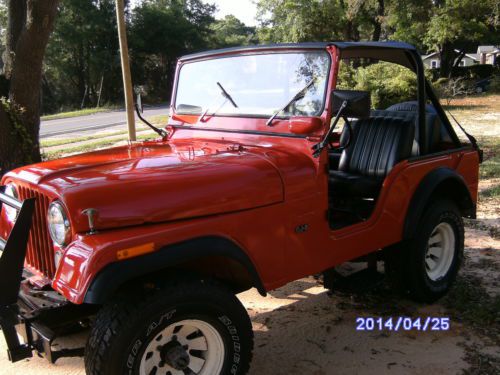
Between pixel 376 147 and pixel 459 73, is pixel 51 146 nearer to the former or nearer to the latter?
pixel 376 147

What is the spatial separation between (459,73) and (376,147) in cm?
3881

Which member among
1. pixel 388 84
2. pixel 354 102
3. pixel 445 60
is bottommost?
pixel 354 102

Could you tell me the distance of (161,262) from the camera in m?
2.24

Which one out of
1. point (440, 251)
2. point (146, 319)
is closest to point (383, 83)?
point (440, 251)

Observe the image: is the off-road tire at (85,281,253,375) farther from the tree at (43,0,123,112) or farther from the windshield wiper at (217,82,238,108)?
the tree at (43,0,123,112)


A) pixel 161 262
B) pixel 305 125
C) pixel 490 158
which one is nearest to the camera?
pixel 161 262

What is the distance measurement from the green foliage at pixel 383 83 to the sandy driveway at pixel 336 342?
41.4ft

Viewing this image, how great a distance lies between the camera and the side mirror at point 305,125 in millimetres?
3035

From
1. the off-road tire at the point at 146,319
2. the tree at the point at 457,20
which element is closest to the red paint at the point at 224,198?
the off-road tire at the point at 146,319

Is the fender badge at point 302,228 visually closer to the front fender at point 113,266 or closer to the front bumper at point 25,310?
the front fender at point 113,266

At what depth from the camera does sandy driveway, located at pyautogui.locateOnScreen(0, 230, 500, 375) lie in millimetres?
3064

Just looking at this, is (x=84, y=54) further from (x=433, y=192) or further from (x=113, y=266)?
(x=113, y=266)

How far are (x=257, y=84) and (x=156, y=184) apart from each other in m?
1.30
